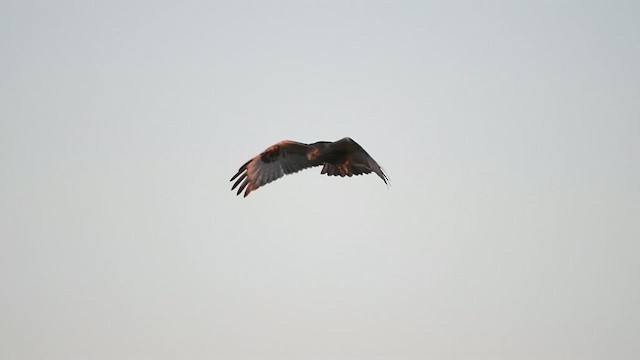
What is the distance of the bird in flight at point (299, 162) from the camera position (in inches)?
1077

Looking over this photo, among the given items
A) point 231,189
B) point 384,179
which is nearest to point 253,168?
point 231,189

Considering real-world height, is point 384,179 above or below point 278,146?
below

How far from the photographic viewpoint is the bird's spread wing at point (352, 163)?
1054 inches

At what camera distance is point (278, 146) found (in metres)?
28.7

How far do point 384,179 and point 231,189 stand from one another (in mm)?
5731

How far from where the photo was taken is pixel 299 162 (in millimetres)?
29031

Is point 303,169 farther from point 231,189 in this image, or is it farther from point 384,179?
point 384,179

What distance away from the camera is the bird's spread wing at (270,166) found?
1136 inches

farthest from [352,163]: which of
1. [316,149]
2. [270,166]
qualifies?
[270,166]

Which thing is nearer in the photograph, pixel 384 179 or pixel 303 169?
pixel 384 179

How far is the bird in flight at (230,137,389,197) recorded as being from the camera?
89.7 ft

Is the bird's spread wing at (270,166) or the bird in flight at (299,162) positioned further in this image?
the bird's spread wing at (270,166)

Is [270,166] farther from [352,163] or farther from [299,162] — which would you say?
[352,163]

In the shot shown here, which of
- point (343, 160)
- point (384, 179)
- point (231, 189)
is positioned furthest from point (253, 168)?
point (384, 179)
